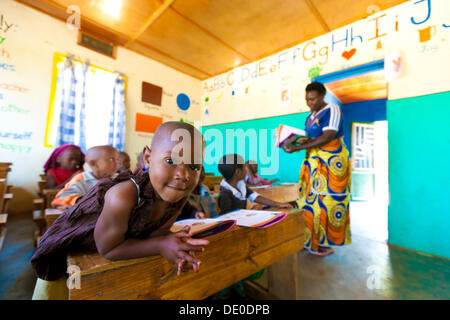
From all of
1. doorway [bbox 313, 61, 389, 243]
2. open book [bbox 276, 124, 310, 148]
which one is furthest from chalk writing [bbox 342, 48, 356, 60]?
open book [bbox 276, 124, 310, 148]

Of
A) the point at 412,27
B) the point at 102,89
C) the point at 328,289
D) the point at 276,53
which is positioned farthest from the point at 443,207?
the point at 102,89

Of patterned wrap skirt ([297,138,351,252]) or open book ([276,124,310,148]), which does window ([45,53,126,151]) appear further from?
patterned wrap skirt ([297,138,351,252])

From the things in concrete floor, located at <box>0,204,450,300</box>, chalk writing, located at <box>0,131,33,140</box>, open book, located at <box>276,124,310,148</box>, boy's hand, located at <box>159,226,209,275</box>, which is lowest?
concrete floor, located at <box>0,204,450,300</box>

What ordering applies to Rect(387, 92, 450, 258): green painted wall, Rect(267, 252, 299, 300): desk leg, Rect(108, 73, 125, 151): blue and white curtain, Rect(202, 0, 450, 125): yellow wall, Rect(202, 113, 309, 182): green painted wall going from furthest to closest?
1. Rect(108, 73, 125, 151): blue and white curtain
2. Rect(202, 113, 309, 182): green painted wall
3. Rect(202, 0, 450, 125): yellow wall
4. Rect(387, 92, 450, 258): green painted wall
5. Rect(267, 252, 299, 300): desk leg

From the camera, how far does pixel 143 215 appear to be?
1.99ft

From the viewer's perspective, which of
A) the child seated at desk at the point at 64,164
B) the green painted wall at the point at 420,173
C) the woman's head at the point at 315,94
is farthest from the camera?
the child seated at desk at the point at 64,164

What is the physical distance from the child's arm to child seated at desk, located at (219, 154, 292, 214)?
1.12m

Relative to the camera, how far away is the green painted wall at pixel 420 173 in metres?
2.16

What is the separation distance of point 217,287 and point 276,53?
14.4ft

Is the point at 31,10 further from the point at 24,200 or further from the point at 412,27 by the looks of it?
the point at 412,27

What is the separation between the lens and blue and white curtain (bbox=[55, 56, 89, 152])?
3566 mm

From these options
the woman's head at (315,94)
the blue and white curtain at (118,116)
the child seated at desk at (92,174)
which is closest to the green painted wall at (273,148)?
the woman's head at (315,94)

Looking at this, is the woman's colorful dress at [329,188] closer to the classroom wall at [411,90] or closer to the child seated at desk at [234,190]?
the child seated at desk at [234,190]

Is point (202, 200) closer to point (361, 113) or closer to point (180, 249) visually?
point (180, 249)
